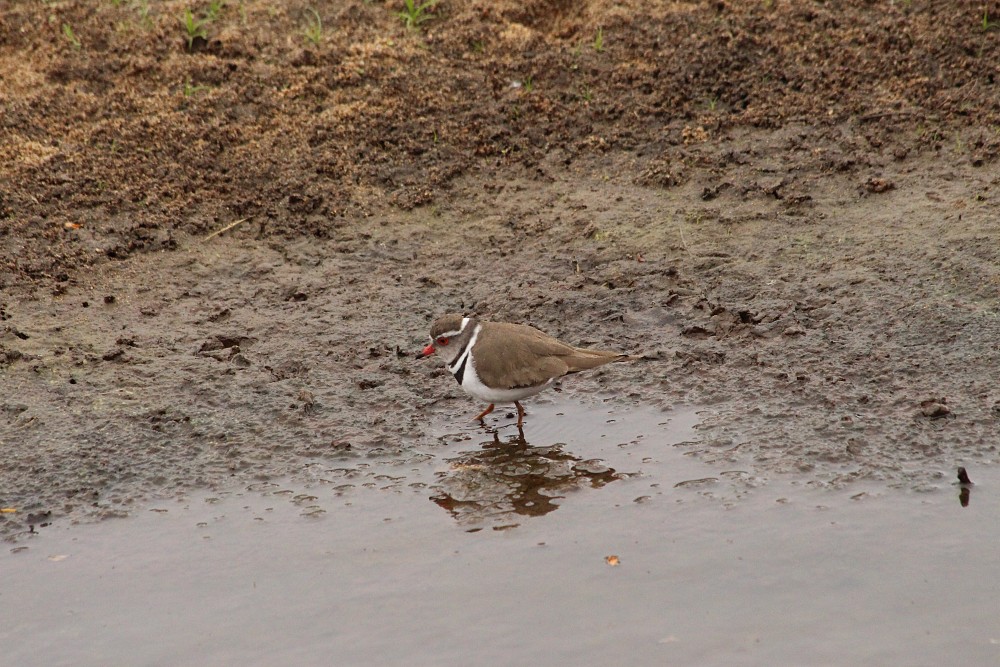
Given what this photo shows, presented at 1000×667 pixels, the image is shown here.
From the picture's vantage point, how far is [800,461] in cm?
654

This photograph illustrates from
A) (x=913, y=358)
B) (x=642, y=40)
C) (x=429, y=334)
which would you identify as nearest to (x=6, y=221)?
(x=429, y=334)

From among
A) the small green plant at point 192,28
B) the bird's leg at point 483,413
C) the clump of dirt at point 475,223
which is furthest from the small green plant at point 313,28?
the bird's leg at point 483,413

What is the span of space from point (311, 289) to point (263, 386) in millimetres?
1172

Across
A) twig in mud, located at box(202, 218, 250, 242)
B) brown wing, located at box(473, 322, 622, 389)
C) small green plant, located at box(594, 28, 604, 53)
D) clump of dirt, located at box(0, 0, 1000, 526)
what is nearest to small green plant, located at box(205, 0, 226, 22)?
clump of dirt, located at box(0, 0, 1000, 526)

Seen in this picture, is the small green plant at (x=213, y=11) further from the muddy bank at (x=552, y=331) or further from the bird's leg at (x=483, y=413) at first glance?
the bird's leg at (x=483, y=413)

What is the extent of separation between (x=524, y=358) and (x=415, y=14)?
4.76 meters

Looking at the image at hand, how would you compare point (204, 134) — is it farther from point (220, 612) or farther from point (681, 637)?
point (681, 637)

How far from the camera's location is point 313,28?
10.4 metres

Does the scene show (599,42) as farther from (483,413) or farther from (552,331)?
(483,413)

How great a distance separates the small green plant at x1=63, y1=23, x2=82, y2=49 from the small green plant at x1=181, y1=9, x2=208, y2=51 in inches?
37.2

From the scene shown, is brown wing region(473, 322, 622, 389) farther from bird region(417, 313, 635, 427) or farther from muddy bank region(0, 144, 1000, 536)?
muddy bank region(0, 144, 1000, 536)

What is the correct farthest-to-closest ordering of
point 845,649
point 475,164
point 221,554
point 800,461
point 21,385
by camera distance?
point 475,164, point 21,385, point 800,461, point 221,554, point 845,649

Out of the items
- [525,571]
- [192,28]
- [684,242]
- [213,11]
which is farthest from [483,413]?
[213,11]

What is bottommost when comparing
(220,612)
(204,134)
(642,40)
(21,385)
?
(220,612)
